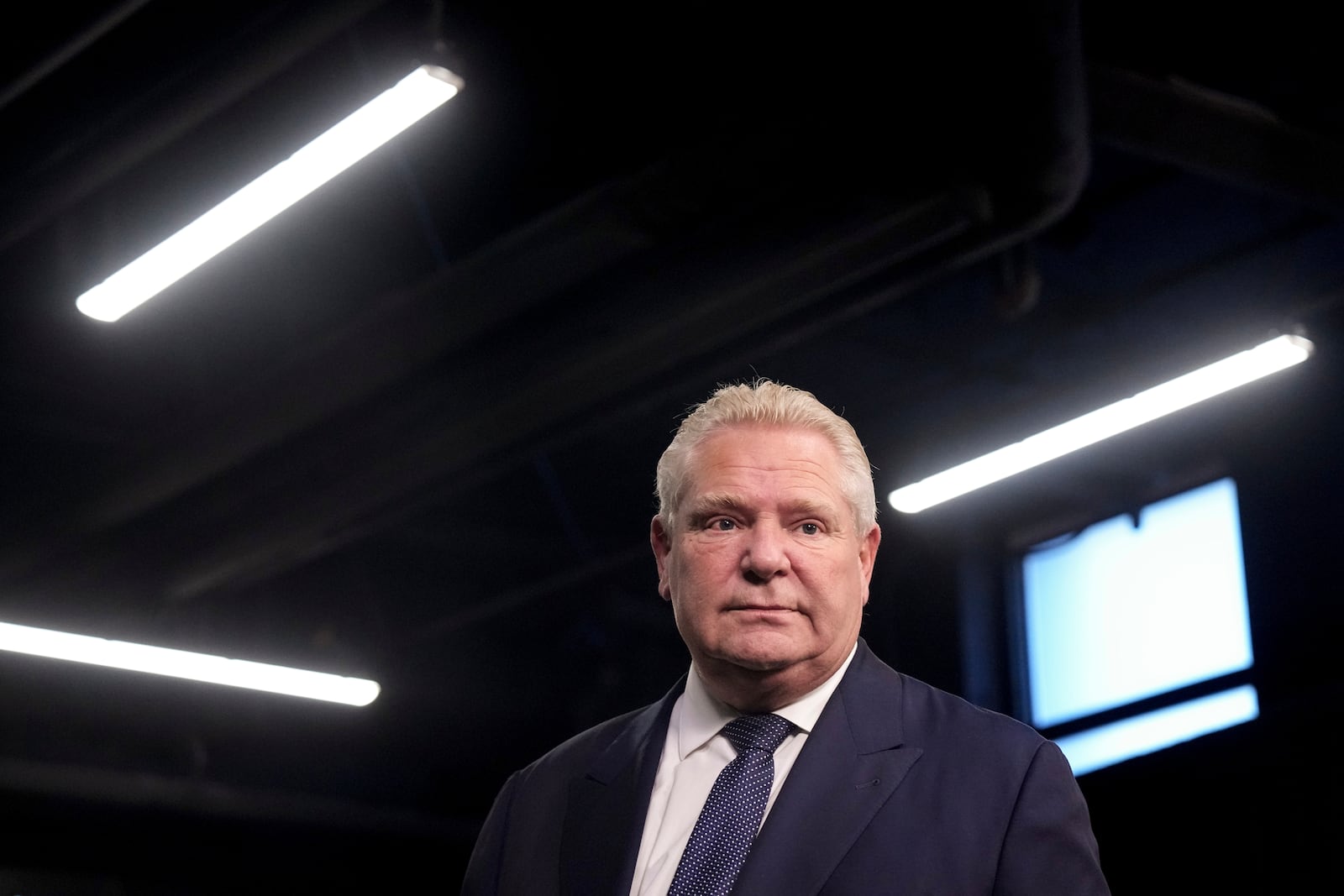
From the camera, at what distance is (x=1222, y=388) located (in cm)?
477

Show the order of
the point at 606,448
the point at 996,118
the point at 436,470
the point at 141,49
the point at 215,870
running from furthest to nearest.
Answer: the point at 215,870
the point at 606,448
the point at 436,470
the point at 141,49
the point at 996,118

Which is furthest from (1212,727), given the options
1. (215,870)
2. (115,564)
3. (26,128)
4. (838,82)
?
(215,870)

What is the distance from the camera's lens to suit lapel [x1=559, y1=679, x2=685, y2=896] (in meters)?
1.61

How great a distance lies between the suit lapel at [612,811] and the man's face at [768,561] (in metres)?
0.13

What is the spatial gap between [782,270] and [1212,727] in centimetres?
331

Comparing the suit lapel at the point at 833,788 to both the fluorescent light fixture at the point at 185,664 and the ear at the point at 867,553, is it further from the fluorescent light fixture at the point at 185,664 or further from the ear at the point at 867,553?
the fluorescent light fixture at the point at 185,664

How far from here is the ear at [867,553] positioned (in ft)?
5.81

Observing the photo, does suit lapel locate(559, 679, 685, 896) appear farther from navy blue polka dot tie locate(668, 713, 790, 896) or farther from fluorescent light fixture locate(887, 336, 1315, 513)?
fluorescent light fixture locate(887, 336, 1315, 513)

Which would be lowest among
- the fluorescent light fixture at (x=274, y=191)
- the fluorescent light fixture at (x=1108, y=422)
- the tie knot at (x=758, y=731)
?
the tie knot at (x=758, y=731)

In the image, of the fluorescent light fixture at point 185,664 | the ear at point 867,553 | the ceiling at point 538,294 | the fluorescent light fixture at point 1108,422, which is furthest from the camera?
the fluorescent light fixture at point 185,664

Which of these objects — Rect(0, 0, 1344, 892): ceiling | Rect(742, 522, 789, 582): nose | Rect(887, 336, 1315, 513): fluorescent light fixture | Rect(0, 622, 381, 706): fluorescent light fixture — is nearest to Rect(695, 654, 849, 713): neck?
Rect(742, 522, 789, 582): nose

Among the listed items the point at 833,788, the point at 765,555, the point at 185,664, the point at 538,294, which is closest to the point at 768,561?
the point at 765,555

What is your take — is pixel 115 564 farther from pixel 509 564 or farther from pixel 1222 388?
pixel 1222 388

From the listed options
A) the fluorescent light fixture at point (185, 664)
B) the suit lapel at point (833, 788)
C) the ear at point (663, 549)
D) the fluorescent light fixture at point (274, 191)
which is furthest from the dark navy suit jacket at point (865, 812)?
the fluorescent light fixture at point (185, 664)
